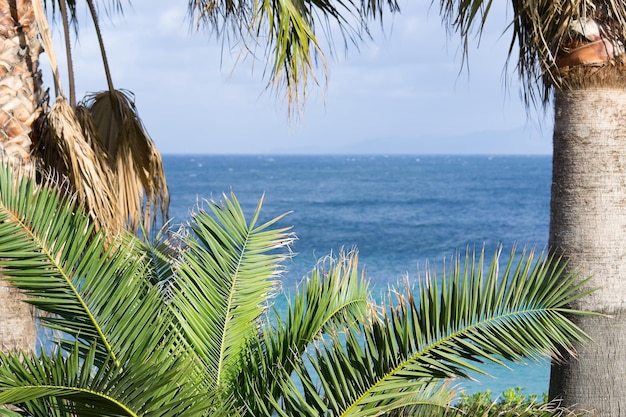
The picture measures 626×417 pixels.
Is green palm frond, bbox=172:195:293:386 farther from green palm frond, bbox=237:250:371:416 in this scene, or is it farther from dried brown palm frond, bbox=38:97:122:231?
dried brown palm frond, bbox=38:97:122:231

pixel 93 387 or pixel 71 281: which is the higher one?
pixel 71 281

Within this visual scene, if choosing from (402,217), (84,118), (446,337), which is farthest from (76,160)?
(402,217)

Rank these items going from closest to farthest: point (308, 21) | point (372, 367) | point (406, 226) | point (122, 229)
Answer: point (372, 367), point (122, 229), point (308, 21), point (406, 226)

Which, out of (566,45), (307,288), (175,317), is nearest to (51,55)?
(175,317)

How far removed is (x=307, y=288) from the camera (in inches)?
163

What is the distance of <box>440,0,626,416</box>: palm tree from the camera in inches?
172

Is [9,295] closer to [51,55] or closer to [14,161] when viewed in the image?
[14,161]

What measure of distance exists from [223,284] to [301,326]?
47 cm

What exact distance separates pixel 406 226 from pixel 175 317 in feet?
130

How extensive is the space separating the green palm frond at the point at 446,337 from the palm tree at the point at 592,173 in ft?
3.34

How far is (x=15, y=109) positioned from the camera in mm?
4633

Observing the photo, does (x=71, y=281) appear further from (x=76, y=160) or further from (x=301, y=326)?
(x=76, y=160)

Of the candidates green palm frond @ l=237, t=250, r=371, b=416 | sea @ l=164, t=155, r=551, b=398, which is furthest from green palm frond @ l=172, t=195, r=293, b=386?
sea @ l=164, t=155, r=551, b=398

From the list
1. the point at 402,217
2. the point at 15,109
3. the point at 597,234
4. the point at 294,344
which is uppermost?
the point at 15,109
